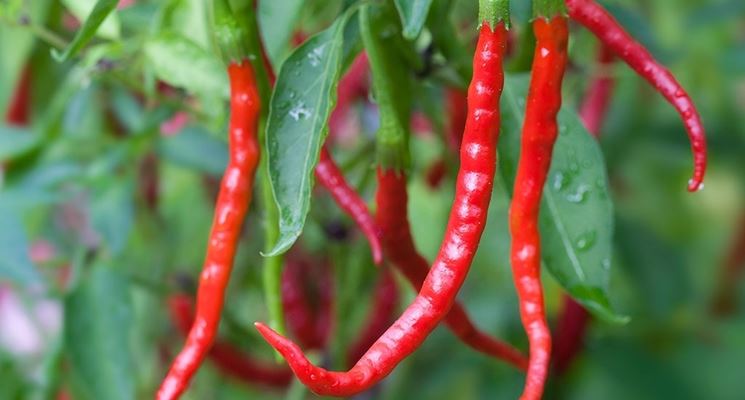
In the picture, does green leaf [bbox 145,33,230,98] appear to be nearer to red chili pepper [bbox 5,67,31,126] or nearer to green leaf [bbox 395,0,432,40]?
green leaf [bbox 395,0,432,40]

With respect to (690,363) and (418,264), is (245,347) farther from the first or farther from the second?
(418,264)

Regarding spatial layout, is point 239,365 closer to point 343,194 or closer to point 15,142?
point 15,142

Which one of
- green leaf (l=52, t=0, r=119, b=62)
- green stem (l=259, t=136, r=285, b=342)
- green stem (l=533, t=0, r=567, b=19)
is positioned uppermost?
green stem (l=533, t=0, r=567, b=19)

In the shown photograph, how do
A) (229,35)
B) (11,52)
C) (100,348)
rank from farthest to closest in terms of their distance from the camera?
(11,52) → (100,348) → (229,35)

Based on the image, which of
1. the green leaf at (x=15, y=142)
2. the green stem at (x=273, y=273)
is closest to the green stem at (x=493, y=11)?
the green stem at (x=273, y=273)

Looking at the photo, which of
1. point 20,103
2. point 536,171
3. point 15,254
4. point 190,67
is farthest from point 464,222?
point 20,103

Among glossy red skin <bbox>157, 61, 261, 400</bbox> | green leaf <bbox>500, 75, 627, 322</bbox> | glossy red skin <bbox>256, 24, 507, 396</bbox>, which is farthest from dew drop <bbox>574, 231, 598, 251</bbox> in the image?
glossy red skin <bbox>157, 61, 261, 400</bbox>
